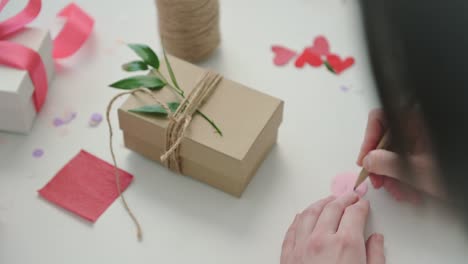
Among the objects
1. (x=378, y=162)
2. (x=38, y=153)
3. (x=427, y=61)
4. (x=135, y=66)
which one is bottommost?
(x=38, y=153)

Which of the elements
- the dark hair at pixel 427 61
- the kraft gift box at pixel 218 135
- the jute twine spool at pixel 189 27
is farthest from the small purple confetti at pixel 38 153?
the dark hair at pixel 427 61

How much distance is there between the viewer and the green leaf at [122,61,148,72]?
2.64ft

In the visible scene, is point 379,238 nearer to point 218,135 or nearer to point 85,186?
point 218,135

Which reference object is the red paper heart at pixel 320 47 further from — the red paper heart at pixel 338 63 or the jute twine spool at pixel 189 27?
the jute twine spool at pixel 189 27

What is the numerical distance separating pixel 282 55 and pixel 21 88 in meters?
0.38

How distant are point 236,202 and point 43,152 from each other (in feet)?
0.88

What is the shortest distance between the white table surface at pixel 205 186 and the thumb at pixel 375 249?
24 millimetres

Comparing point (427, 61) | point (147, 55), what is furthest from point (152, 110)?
point (427, 61)

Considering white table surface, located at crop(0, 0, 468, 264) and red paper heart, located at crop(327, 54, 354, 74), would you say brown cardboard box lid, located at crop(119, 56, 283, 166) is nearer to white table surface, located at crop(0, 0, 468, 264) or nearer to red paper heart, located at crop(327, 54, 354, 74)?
white table surface, located at crop(0, 0, 468, 264)

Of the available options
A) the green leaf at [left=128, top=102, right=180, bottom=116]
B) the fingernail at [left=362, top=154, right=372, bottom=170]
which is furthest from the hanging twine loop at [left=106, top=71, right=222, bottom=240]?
the fingernail at [left=362, top=154, right=372, bottom=170]

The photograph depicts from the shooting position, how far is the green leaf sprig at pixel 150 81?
0.72 m

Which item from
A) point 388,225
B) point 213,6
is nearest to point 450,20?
point 388,225

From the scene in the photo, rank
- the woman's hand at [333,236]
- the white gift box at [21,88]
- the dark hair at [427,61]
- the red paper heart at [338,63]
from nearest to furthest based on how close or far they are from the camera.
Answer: the dark hair at [427,61] → the woman's hand at [333,236] → the white gift box at [21,88] → the red paper heart at [338,63]

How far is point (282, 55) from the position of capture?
35.2 inches
